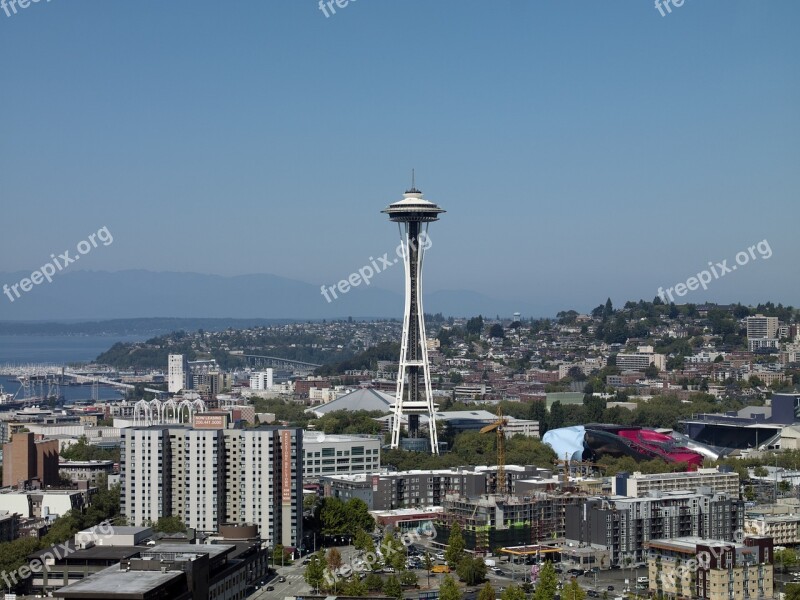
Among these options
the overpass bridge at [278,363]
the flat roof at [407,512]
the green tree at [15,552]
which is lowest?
the flat roof at [407,512]

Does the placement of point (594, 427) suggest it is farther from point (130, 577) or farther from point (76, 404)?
point (76, 404)

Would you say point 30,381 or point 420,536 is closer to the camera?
point 420,536

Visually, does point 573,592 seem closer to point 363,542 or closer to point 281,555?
point 363,542

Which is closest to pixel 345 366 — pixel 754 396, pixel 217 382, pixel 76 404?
pixel 217 382

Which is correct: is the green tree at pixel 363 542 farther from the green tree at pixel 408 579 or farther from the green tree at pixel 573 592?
the green tree at pixel 573 592

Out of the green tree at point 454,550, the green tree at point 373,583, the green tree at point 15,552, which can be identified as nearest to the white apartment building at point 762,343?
the green tree at point 454,550
